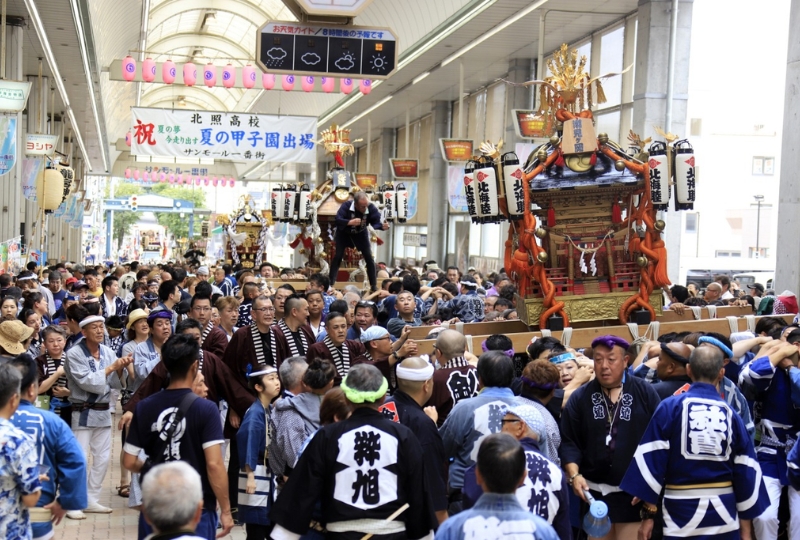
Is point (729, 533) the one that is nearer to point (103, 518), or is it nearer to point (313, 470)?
point (313, 470)

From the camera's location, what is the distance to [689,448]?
16.1 feet

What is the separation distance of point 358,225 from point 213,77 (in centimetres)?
813

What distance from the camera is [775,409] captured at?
6.06m

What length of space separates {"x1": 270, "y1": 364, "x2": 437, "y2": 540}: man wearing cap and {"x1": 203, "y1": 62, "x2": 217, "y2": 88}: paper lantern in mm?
17445

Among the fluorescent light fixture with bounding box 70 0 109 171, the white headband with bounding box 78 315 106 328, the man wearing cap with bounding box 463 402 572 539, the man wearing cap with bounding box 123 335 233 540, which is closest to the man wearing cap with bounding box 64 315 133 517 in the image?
the white headband with bounding box 78 315 106 328

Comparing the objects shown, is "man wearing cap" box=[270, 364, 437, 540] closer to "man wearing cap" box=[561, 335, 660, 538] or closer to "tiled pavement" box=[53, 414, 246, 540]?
"man wearing cap" box=[561, 335, 660, 538]

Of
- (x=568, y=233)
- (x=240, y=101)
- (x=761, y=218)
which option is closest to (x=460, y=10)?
(x=568, y=233)

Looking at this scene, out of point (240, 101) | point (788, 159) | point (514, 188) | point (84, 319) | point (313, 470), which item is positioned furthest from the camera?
point (240, 101)

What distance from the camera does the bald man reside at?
5699 mm

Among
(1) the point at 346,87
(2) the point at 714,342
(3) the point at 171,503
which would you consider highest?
(1) the point at 346,87

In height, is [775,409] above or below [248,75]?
below

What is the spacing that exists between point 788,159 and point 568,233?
5.80m

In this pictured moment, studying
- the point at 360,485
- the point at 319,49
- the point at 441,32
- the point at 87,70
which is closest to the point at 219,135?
the point at 87,70

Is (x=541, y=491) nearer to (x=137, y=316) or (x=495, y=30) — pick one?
(x=137, y=316)
